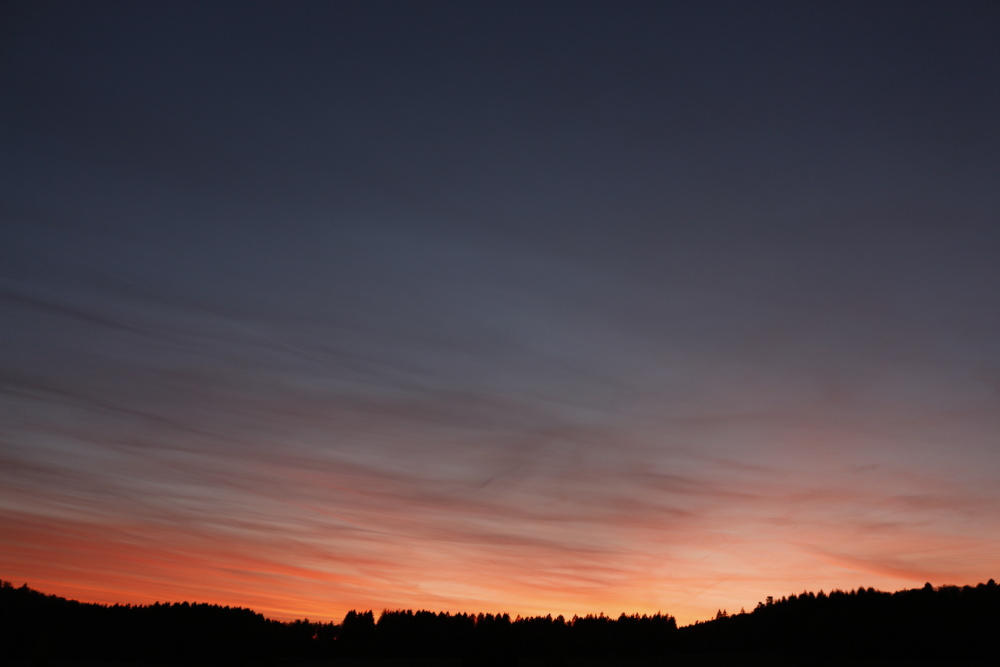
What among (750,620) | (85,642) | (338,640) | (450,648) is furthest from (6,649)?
(750,620)

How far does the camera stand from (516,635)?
113750mm

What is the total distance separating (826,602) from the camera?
→ 122m

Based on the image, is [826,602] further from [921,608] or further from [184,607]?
[184,607]

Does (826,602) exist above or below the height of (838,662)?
above

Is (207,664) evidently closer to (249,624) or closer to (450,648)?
(249,624)

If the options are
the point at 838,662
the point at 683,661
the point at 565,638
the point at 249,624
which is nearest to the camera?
the point at 838,662

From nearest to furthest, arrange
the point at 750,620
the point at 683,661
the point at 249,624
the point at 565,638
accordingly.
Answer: the point at 683,661 → the point at 750,620 → the point at 565,638 → the point at 249,624

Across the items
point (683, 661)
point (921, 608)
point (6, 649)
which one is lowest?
point (6, 649)

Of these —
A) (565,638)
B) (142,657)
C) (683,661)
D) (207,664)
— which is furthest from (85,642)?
(683,661)

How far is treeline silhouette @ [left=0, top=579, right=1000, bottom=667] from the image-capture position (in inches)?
4045

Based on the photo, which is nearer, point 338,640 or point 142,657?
point 142,657

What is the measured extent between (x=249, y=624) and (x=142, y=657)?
69.1 ft

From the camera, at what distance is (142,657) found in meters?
142

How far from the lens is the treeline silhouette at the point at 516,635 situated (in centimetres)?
10275
